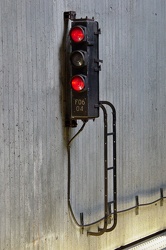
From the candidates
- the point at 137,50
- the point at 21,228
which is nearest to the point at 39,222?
the point at 21,228

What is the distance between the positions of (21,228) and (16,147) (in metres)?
0.67

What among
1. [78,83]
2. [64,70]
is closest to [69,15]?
[64,70]

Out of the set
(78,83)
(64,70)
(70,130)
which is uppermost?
A: (64,70)

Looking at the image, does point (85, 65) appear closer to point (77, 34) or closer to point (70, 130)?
point (77, 34)

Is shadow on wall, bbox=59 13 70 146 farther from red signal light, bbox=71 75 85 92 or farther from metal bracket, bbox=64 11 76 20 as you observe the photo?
red signal light, bbox=71 75 85 92

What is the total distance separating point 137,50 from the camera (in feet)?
23.4

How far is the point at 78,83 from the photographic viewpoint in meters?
5.72

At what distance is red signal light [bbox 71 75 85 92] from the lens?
18.7ft

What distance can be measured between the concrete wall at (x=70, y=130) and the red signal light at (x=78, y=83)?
6.4 inches

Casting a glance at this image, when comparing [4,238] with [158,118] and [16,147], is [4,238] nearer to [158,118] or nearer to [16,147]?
[16,147]

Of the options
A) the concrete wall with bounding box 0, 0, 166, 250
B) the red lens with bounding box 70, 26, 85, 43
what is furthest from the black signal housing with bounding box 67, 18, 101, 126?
the concrete wall with bounding box 0, 0, 166, 250

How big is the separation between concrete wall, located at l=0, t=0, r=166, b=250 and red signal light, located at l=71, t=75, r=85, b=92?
0.16 meters

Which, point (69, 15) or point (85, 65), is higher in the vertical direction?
point (69, 15)

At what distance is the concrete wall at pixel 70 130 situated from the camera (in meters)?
5.25
